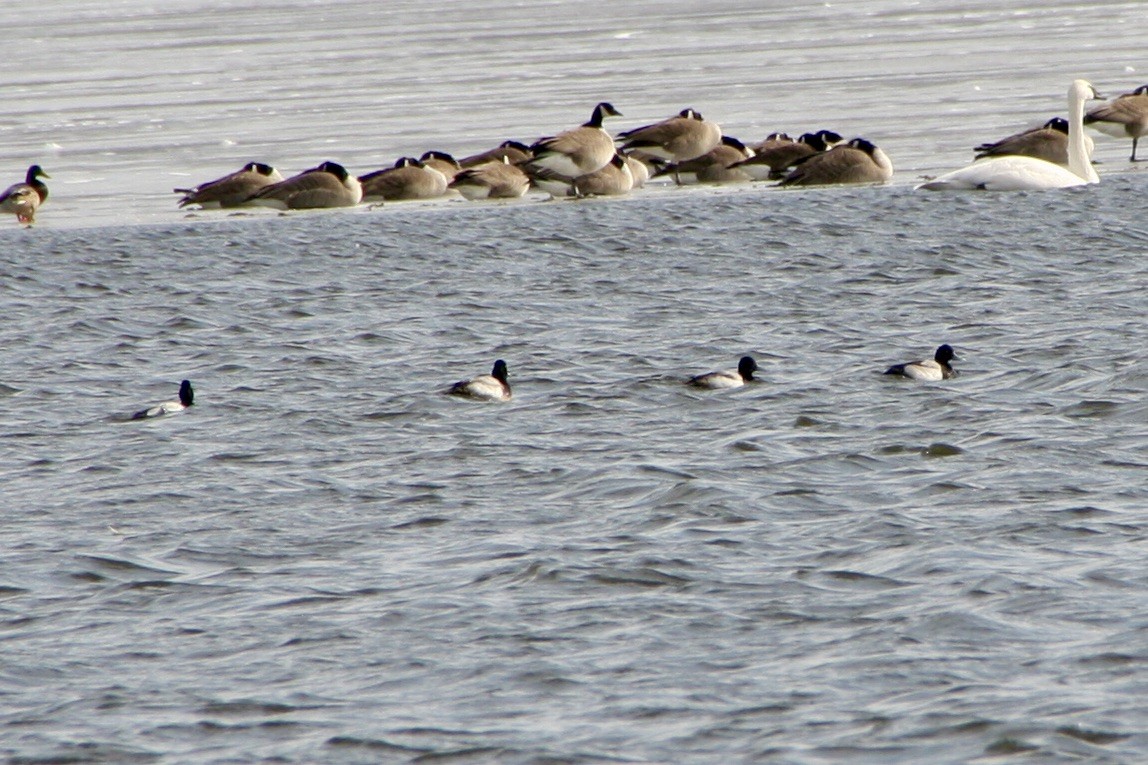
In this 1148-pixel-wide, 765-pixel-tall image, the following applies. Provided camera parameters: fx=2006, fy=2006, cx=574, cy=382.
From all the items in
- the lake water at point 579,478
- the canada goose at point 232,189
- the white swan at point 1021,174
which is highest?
the canada goose at point 232,189

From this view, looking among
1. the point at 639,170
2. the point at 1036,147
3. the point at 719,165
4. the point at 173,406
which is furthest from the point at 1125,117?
the point at 173,406

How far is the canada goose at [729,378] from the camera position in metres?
11.5

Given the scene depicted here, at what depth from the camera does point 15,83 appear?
1305 inches

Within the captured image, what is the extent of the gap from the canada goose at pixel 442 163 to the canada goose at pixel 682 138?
2.17 meters

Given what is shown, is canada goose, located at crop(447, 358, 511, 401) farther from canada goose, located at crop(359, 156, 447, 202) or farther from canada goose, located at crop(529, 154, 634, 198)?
canada goose, located at crop(529, 154, 634, 198)

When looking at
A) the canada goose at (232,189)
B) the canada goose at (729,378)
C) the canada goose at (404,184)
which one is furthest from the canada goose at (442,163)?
the canada goose at (729,378)

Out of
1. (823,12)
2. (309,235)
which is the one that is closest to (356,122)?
(309,235)

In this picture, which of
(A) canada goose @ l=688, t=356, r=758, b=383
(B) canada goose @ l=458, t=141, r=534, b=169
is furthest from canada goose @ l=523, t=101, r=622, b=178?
(A) canada goose @ l=688, t=356, r=758, b=383

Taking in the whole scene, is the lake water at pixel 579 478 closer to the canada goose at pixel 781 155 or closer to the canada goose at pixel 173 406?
the canada goose at pixel 173 406

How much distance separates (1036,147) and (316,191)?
23.6 feet

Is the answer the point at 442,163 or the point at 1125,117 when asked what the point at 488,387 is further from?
the point at 1125,117

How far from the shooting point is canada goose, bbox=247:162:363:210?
63.1 ft

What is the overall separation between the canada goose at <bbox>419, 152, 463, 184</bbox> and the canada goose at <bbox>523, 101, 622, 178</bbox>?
866 millimetres

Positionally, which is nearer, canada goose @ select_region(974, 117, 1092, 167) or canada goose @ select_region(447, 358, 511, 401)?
canada goose @ select_region(447, 358, 511, 401)
